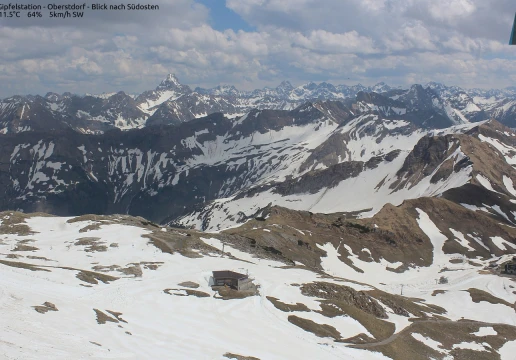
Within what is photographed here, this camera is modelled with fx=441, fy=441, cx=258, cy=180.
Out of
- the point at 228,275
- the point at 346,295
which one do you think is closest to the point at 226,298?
the point at 228,275

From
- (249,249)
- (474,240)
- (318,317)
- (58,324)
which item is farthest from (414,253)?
(58,324)

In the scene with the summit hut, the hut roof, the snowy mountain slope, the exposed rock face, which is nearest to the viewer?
the snowy mountain slope

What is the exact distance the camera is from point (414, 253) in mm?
168250

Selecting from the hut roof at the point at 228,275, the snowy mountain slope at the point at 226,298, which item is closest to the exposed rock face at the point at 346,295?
the snowy mountain slope at the point at 226,298

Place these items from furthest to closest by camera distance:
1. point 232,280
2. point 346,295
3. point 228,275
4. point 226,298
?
point 346,295
point 228,275
point 232,280
point 226,298

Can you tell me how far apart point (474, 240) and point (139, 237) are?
138 metres

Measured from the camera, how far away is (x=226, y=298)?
69.2 metres

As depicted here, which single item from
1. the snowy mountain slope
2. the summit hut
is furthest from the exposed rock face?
the summit hut

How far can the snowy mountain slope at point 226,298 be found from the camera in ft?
143

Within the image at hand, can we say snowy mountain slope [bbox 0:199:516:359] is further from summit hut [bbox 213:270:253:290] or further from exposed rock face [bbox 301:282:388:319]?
summit hut [bbox 213:270:253:290]

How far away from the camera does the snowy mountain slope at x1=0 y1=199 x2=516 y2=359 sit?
43.7 m

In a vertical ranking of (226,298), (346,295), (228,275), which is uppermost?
(228,275)

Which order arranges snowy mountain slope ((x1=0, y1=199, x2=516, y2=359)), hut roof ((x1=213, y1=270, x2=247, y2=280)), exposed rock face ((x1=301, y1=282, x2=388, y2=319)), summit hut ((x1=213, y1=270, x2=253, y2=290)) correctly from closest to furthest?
snowy mountain slope ((x1=0, y1=199, x2=516, y2=359)) < summit hut ((x1=213, y1=270, x2=253, y2=290)) < hut roof ((x1=213, y1=270, x2=247, y2=280)) < exposed rock face ((x1=301, y1=282, x2=388, y2=319))

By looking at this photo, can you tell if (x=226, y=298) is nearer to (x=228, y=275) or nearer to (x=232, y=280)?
(x=232, y=280)
